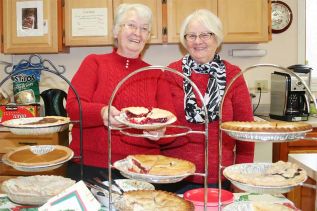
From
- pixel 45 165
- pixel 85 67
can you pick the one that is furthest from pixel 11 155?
pixel 85 67

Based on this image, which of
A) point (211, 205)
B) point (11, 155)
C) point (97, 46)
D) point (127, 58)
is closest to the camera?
point (211, 205)

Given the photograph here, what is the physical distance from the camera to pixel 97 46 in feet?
10.9

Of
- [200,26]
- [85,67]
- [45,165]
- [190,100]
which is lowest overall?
[45,165]

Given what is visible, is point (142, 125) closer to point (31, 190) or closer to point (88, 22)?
point (31, 190)

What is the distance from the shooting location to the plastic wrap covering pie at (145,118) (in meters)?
1.14

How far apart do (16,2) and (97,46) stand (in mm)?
727

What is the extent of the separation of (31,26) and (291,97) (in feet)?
6.81

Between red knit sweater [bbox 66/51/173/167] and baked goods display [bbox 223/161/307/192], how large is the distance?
467 millimetres

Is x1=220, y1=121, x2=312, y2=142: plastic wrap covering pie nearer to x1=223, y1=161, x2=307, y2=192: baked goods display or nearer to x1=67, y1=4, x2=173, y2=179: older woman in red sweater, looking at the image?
x1=223, y1=161, x2=307, y2=192: baked goods display

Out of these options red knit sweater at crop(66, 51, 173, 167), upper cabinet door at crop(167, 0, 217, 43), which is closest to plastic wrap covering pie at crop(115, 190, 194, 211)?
red knit sweater at crop(66, 51, 173, 167)

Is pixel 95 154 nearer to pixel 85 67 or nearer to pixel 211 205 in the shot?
pixel 85 67

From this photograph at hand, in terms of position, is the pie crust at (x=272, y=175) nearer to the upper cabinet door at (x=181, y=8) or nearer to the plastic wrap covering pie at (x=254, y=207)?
the plastic wrap covering pie at (x=254, y=207)

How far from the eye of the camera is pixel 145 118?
1199 mm

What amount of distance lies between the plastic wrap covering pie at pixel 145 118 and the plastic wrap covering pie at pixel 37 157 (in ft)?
0.79
